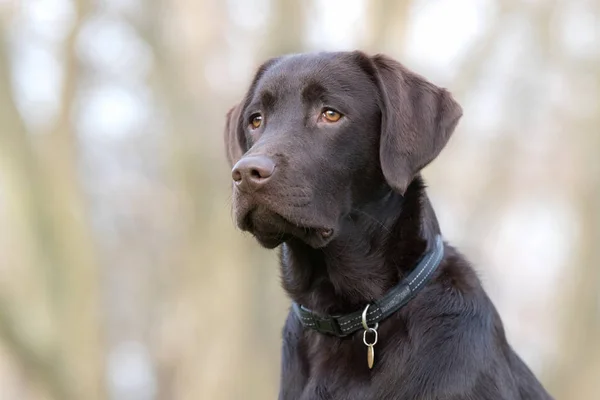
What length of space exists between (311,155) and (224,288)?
270 inches

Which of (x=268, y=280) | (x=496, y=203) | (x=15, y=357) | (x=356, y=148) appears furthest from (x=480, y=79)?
(x=356, y=148)

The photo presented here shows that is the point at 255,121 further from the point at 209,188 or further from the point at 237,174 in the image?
the point at 209,188

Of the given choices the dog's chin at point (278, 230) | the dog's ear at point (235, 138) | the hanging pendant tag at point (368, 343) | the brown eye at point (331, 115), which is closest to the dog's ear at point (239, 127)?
the dog's ear at point (235, 138)

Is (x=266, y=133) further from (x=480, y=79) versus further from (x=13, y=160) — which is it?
(x=480, y=79)

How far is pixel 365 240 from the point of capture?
3545 mm

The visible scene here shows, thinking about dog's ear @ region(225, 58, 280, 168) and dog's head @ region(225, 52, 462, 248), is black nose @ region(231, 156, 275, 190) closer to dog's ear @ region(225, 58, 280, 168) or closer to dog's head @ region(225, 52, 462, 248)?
dog's head @ region(225, 52, 462, 248)

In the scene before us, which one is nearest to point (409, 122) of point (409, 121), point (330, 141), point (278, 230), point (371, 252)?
point (409, 121)

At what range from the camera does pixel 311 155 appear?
10.9 feet

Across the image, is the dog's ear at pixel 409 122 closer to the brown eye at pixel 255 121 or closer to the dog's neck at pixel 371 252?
the dog's neck at pixel 371 252

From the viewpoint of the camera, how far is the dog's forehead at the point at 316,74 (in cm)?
357

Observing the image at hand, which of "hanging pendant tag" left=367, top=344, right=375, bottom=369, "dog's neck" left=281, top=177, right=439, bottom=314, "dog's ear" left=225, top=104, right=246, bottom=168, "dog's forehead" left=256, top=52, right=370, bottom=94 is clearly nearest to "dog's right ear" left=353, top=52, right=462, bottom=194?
"dog's forehead" left=256, top=52, right=370, bottom=94

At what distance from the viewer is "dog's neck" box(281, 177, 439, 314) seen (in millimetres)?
3445

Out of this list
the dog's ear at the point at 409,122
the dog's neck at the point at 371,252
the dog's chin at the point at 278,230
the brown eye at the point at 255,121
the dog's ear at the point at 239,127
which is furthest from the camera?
Answer: the dog's ear at the point at 239,127

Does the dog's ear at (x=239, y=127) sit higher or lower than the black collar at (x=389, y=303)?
higher
